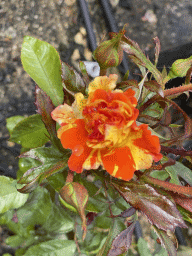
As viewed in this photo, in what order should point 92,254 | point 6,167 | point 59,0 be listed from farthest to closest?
1. point 59,0
2. point 6,167
3. point 92,254

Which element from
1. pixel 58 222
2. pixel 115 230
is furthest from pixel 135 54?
pixel 58 222

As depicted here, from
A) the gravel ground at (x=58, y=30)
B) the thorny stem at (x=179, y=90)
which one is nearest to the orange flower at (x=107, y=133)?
the thorny stem at (x=179, y=90)

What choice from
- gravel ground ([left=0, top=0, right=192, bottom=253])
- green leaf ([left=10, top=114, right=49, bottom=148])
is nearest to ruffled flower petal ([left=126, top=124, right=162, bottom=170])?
green leaf ([left=10, top=114, right=49, bottom=148])

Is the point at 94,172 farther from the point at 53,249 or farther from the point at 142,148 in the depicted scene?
the point at 53,249

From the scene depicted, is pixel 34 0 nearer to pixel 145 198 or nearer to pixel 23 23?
pixel 23 23

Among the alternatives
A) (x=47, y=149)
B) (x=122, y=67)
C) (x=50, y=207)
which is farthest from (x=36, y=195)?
(x=122, y=67)

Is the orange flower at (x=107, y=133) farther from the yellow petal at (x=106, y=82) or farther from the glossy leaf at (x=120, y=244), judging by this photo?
the glossy leaf at (x=120, y=244)
